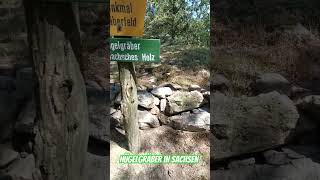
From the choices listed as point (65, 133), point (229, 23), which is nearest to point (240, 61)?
point (229, 23)

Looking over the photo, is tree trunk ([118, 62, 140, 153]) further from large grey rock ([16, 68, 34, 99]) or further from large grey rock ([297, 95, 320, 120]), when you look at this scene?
large grey rock ([297, 95, 320, 120])

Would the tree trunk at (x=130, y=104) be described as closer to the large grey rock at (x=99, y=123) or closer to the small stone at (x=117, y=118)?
the small stone at (x=117, y=118)

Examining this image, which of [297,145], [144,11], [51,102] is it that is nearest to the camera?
[51,102]

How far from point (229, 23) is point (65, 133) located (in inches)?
61.9

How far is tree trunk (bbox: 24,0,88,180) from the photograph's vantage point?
9.28ft

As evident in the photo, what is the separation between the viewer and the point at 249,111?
3.68 m

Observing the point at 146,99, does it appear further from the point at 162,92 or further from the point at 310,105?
the point at 310,105

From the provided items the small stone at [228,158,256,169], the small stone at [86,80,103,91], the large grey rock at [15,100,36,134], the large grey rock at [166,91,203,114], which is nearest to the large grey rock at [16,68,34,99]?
the large grey rock at [15,100,36,134]

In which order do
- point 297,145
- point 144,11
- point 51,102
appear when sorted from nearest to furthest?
point 51,102 → point 144,11 → point 297,145

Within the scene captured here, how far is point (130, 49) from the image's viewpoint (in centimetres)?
349

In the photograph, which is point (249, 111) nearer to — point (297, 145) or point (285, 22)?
point (297, 145)

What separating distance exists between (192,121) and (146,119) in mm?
369

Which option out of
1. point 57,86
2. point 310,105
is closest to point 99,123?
point 57,86

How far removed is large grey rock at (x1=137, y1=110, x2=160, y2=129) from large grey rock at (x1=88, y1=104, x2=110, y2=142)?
10.1 inches
